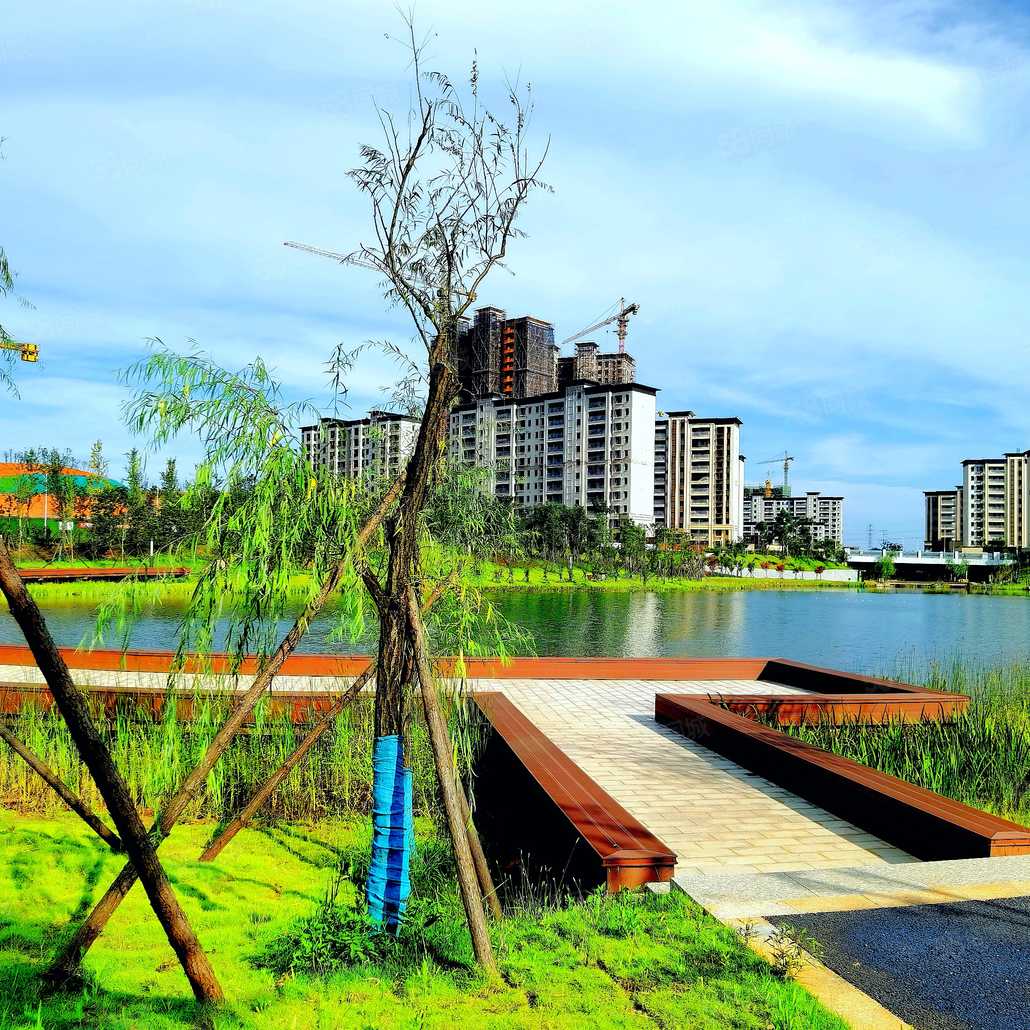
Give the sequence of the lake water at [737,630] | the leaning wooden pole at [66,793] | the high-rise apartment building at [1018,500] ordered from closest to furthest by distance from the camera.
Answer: the leaning wooden pole at [66,793], the lake water at [737,630], the high-rise apartment building at [1018,500]

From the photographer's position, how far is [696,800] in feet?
19.1

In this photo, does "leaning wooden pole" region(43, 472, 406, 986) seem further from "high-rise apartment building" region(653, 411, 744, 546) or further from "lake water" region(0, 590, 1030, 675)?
"high-rise apartment building" region(653, 411, 744, 546)

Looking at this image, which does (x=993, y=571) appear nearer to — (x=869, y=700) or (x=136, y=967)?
(x=869, y=700)

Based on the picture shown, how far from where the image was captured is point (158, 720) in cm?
778

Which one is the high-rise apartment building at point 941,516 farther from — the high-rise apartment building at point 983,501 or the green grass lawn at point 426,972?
the green grass lawn at point 426,972

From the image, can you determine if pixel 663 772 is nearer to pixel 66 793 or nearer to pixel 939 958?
pixel 939 958

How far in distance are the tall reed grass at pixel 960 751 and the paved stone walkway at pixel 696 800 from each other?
3.23ft

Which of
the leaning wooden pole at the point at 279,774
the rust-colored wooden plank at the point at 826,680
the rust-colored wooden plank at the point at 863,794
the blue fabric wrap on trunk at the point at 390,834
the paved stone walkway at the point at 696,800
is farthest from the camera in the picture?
the rust-colored wooden plank at the point at 826,680

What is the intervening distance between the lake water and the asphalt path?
8.00m

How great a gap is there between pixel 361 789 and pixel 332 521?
296cm

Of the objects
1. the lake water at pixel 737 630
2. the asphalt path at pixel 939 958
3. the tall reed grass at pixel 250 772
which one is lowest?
the lake water at pixel 737 630

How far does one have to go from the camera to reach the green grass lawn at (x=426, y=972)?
274 cm

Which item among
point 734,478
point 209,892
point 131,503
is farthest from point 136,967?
point 734,478

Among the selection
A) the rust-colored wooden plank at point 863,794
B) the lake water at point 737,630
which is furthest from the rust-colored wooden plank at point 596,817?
the lake water at point 737,630
